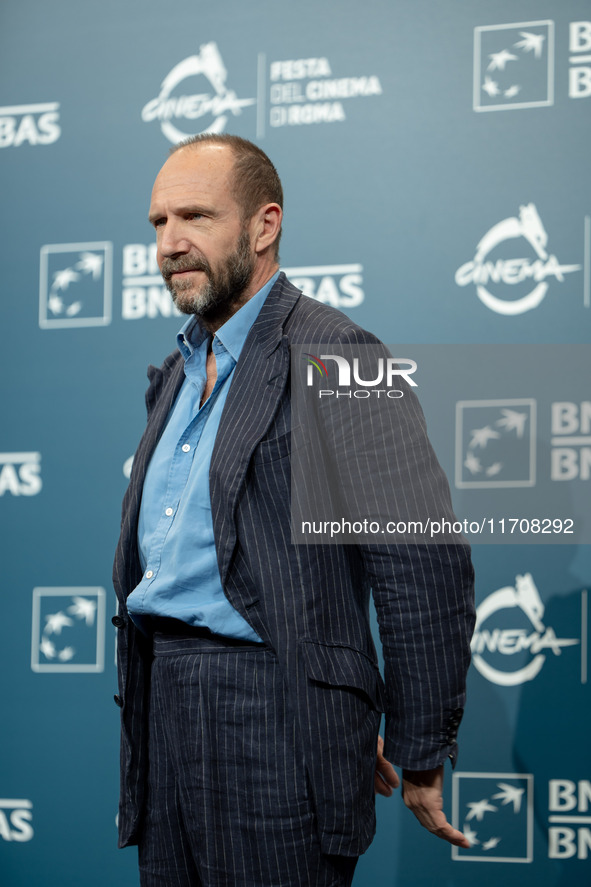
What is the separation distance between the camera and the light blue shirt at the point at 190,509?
139 centimetres

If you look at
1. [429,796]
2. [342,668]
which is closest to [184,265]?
[342,668]

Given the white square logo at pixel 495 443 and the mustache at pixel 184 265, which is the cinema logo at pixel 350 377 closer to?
the mustache at pixel 184 265

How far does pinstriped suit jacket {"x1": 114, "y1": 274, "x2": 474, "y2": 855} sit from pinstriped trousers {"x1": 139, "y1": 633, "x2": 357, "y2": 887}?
0.03m

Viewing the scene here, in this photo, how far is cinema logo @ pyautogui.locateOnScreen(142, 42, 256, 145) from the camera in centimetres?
278

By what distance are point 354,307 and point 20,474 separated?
3.90ft

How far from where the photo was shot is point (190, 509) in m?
1.42

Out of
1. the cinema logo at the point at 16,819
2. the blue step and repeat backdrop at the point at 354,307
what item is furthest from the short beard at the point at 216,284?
the cinema logo at the point at 16,819

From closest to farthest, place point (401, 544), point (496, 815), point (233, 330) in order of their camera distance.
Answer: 1. point (401, 544)
2. point (233, 330)
3. point (496, 815)

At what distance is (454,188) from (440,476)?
1.42 meters

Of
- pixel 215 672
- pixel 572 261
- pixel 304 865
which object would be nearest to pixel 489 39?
pixel 572 261

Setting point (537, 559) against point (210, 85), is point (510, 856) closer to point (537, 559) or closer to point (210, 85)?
point (537, 559)

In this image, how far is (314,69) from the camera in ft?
8.90

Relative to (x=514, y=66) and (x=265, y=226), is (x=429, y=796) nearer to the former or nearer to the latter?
(x=265, y=226)

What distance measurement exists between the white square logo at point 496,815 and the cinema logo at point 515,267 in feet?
4.16
